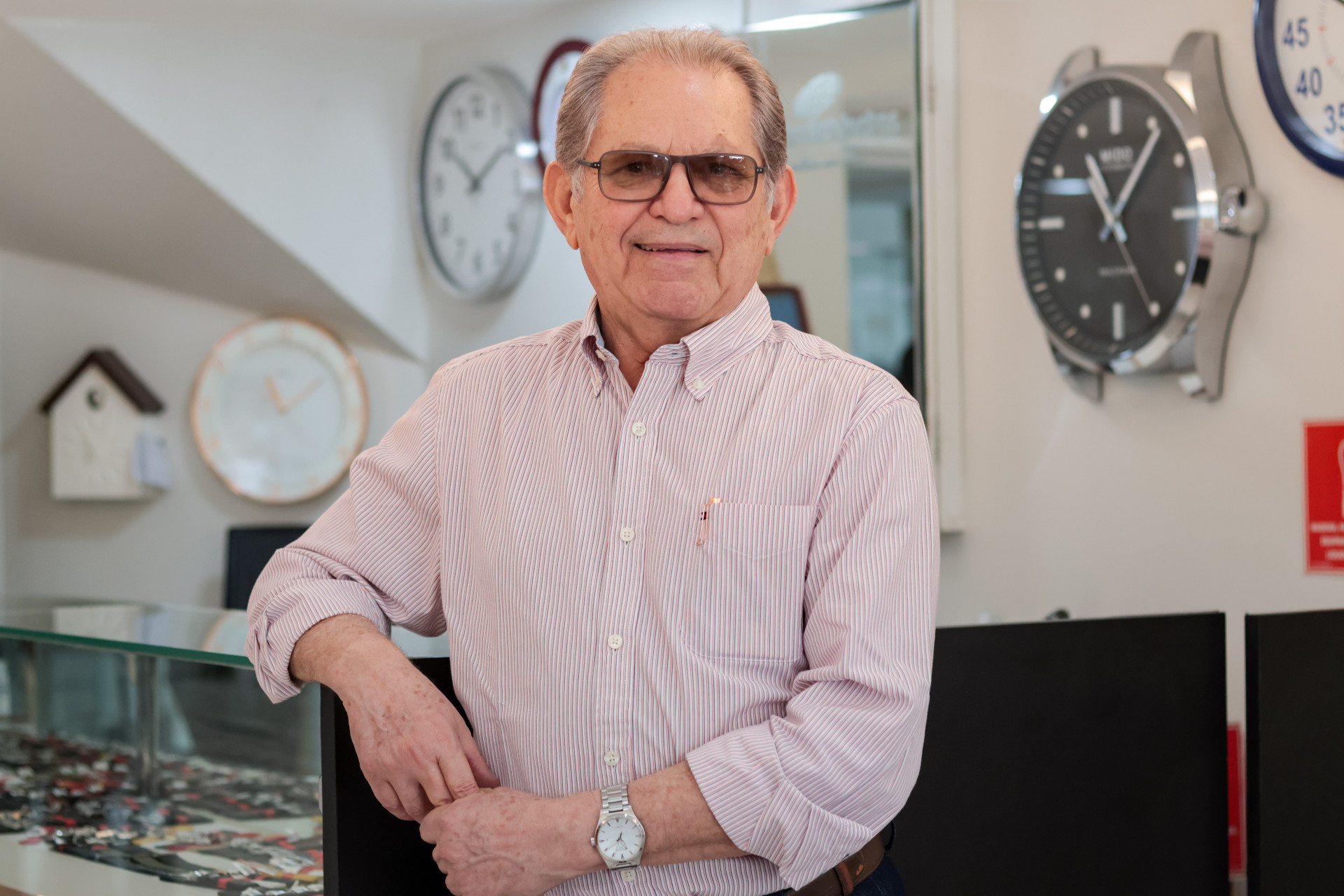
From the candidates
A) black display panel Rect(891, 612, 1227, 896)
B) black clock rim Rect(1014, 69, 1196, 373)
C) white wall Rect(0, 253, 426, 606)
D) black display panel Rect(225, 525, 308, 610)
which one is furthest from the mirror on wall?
white wall Rect(0, 253, 426, 606)

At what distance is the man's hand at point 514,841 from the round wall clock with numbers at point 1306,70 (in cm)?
151

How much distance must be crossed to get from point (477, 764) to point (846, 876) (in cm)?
33

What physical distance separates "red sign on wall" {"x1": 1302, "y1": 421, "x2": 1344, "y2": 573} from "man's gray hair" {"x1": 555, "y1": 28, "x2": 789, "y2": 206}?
117cm

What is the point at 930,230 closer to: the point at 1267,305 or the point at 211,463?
the point at 1267,305

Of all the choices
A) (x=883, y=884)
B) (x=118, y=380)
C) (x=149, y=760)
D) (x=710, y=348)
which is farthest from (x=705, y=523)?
(x=118, y=380)

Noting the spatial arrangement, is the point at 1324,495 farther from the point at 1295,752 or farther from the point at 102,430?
the point at 102,430

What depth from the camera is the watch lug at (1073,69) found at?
2213mm

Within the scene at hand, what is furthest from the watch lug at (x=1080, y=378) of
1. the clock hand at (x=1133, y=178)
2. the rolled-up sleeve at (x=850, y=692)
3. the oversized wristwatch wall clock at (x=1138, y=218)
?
the rolled-up sleeve at (x=850, y=692)

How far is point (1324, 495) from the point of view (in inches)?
74.7

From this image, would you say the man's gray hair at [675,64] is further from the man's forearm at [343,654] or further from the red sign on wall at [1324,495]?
the red sign on wall at [1324,495]

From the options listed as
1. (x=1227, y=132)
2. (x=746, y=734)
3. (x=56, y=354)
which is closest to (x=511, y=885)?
(x=746, y=734)

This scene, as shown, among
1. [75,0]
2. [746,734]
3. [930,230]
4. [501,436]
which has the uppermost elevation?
[75,0]

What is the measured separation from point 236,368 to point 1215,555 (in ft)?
10.00

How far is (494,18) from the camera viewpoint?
11.6ft
